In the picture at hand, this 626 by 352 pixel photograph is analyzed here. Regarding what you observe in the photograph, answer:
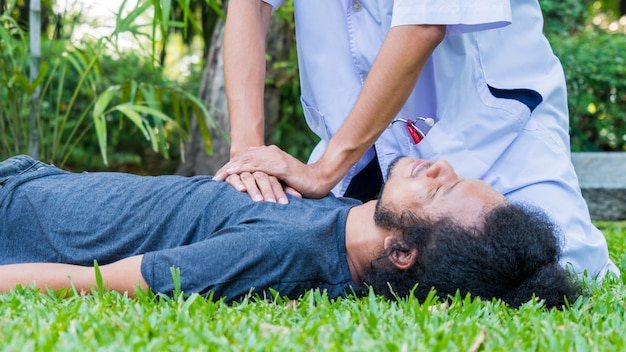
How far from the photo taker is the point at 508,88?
267 centimetres

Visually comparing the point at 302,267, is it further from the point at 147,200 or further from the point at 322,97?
the point at 322,97

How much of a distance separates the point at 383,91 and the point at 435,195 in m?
0.38

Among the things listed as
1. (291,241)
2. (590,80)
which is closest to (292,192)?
(291,241)

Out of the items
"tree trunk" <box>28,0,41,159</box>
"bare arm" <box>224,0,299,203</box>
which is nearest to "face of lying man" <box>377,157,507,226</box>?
"bare arm" <box>224,0,299,203</box>

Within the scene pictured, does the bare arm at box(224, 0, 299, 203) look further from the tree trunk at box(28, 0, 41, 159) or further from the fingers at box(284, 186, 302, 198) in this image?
the tree trunk at box(28, 0, 41, 159)

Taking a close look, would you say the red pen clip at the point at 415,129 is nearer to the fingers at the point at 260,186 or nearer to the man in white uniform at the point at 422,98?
the man in white uniform at the point at 422,98

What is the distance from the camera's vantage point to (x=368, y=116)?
2445 millimetres

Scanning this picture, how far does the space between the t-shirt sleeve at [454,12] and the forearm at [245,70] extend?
67 centimetres

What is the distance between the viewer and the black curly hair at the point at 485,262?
2.10 metres

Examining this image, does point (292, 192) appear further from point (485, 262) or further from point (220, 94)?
point (220, 94)

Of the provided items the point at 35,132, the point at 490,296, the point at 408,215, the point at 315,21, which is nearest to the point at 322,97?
the point at 315,21

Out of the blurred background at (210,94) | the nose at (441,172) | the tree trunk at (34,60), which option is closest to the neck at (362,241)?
the nose at (441,172)

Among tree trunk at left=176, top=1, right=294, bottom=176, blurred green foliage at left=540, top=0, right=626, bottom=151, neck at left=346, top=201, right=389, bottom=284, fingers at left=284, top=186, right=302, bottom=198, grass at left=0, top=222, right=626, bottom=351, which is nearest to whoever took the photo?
grass at left=0, top=222, right=626, bottom=351

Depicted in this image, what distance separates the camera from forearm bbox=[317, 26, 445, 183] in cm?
238
